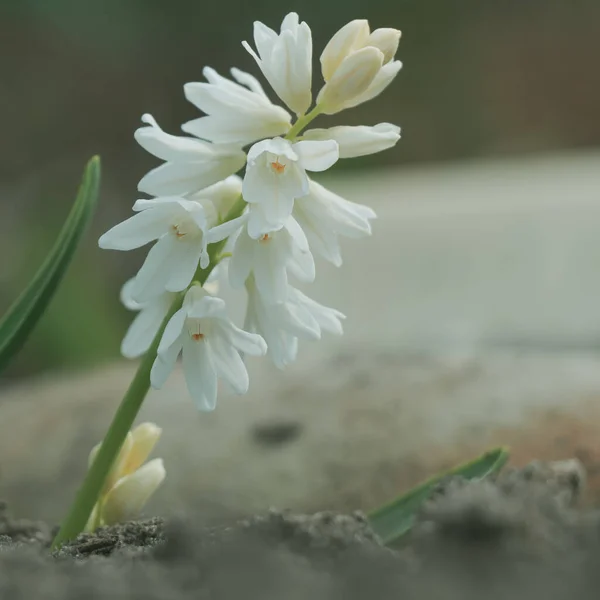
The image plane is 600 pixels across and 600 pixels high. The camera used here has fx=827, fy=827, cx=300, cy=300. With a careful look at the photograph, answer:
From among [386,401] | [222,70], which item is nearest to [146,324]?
[386,401]

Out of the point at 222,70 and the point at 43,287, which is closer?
the point at 43,287

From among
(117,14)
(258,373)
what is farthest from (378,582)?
(117,14)

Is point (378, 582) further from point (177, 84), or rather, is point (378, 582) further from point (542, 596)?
point (177, 84)

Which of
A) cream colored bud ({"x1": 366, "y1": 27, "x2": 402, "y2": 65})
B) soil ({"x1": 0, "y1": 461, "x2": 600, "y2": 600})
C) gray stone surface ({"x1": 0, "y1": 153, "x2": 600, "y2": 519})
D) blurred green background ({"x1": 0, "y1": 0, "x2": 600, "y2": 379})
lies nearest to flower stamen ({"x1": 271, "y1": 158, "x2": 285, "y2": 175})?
cream colored bud ({"x1": 366, "y1": 27, "x2": 402, "y2": 65})

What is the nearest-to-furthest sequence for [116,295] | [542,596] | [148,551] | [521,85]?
[542,596] → [148,551] → [116,295] → [521,85]

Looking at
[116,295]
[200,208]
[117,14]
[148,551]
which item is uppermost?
[117,14]

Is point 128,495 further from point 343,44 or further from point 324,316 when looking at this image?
point 343,44

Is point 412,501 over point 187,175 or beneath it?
beneath

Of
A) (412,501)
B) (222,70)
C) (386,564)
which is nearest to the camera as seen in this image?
(386,564)
